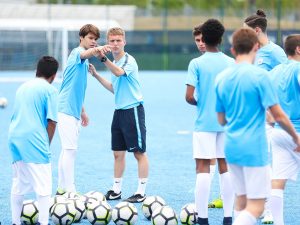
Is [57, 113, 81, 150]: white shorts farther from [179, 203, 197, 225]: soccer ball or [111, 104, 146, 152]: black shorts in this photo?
[179, 203, 197, 225]: soccer ball

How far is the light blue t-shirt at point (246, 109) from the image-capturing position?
6.49 meters

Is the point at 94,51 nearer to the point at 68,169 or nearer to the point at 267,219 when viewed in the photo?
the point at 68,169

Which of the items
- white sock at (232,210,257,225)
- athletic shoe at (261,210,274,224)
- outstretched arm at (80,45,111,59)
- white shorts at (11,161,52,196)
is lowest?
athletic shoe at (261,210,274,224)

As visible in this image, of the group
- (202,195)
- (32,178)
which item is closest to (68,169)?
(32,178)

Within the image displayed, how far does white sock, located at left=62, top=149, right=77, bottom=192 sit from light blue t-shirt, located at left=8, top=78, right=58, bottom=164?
1.96m

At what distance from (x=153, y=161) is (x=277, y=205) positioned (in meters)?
5.99

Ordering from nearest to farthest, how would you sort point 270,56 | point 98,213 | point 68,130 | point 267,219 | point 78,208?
point 98,213 < point 78,208 < point 267,219 < point 270,56 < point 68,130

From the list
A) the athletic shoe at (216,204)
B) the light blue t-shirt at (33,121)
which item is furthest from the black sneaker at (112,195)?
the light blue t-shirt at (33,121)

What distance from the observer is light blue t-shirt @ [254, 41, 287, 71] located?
8.95m

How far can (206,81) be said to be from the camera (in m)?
8.06

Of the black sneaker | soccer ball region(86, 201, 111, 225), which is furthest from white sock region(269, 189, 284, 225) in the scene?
the black sneaker

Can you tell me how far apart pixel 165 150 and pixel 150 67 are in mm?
31531

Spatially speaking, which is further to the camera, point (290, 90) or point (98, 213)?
point (98, 213)

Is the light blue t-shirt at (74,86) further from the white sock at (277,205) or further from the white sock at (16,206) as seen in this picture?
the white sock at (277,205)
